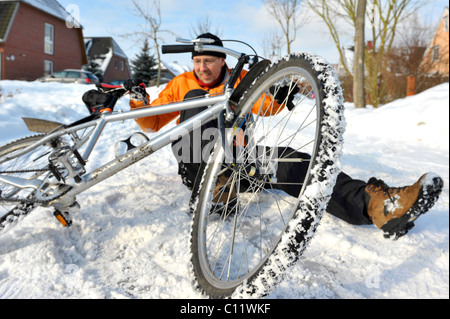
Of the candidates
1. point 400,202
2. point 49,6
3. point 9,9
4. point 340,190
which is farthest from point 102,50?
point 400,202

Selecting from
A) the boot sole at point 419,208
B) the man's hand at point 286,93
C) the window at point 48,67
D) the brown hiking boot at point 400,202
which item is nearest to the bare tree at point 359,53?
the brown hiking boot at point 400,202

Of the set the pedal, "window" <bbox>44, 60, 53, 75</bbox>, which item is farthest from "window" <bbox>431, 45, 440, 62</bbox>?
"window" <bbox>44, 60, 53, 75</bbox>

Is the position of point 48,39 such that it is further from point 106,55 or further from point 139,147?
point 139,147

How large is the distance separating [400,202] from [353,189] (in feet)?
1.01

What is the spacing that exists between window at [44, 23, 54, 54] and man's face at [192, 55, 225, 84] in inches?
921

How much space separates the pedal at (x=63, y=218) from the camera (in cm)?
191

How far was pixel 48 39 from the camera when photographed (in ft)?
70.7

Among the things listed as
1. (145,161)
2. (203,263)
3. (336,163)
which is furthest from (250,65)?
(145,161)

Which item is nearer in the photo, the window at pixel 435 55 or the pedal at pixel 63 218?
the pedal at pixel 63 218

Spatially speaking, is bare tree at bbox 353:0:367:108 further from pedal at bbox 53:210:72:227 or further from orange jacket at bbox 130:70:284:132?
pedal at bbox 53:210:72:227

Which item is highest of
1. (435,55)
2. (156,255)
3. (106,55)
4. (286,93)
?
(106,55)

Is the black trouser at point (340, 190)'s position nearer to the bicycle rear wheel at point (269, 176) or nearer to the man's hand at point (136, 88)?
the bicycle rear wheel at point (269, 176)

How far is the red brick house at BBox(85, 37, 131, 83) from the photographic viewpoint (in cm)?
3094
